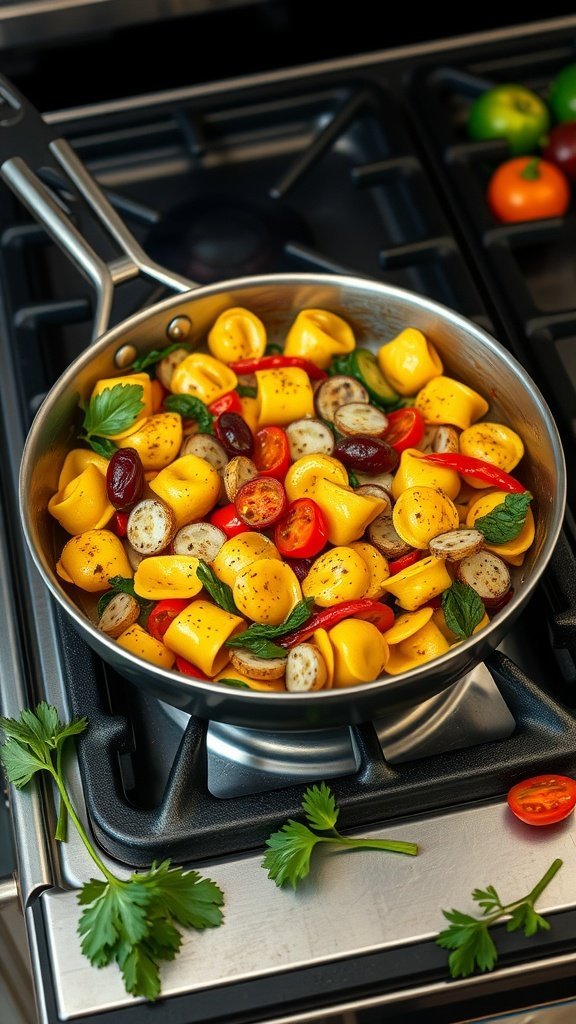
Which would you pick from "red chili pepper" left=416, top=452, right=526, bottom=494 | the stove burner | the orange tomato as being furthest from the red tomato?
the orange tomato

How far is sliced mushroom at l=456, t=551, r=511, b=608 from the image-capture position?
108 cm

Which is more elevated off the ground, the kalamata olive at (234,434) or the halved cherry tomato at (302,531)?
the kalamata olive at (234,434)

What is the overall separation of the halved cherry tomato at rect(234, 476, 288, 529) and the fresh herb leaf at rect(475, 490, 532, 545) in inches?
8.5

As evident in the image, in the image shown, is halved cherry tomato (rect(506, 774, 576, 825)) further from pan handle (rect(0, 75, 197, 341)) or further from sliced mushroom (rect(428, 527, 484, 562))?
pan handle (rect(0, 75, 197, 341))

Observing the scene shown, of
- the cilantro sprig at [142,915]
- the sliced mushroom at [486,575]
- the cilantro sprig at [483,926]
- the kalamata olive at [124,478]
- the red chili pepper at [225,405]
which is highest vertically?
the red chili pepper at [225,405]

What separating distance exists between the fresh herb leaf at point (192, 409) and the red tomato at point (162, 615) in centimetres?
24

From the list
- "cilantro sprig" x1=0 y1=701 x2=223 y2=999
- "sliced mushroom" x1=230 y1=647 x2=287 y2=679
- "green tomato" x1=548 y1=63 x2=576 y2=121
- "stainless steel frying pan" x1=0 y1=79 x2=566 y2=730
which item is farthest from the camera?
"green tomato" x1=548 y1=63 x2=576 y2=121

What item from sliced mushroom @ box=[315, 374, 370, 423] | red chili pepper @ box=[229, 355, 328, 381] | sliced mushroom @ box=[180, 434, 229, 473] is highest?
red chili pepper @ box=[229, 355, 328, 381]

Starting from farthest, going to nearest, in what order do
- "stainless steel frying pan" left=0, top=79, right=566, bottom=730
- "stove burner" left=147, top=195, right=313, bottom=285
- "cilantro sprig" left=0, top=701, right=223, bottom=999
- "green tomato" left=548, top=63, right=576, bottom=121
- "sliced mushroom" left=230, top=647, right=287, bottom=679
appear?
1. "green tomato" left=548, top=63, right=576, bottom=121
2. "stove burner" left=147, top=195, right=313, bottom=285
3. "stainless steel frying pan" left=0, top=79, right=566, bottom=730
4. "sliced mushroom" left=230, top=647, right=287, bottom=679
5. "cilantro sprig" left=0, top=701, right=223, bottom=999

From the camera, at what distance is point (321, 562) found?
1.09m

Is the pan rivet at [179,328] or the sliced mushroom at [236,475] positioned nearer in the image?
the sliced mushroom at [236,475]

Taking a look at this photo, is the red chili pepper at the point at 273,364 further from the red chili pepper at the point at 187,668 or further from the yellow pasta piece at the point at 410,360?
the red chili pepper at the point at 187,668

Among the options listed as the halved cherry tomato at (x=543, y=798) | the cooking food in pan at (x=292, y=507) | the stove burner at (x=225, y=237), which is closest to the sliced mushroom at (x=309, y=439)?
the cooking food in pan at (x=292, y=507)

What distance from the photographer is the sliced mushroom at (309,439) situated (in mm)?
1219
